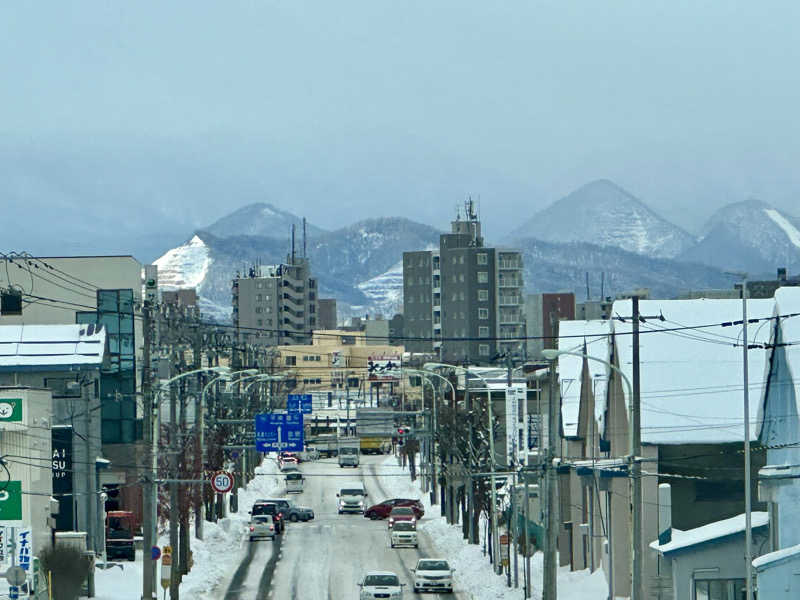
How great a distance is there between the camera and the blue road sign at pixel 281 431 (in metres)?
88.7

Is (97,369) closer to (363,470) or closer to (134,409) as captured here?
(134,409)

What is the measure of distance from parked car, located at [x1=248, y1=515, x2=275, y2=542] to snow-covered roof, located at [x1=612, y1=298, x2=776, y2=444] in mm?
34507

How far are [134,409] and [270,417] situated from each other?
7979 millimetres

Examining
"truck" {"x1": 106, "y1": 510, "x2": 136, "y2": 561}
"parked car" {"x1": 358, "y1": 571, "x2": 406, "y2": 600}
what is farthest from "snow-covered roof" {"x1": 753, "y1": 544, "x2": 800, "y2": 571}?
"truck" {"x1": 106, "y1": 510, "x2": 136, "y2": 561}

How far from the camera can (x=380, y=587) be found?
2178 inches

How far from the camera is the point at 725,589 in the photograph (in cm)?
4881

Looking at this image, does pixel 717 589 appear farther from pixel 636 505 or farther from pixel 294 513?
pixel 294 513

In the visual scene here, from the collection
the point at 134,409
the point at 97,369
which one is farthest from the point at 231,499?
the point at 97,369

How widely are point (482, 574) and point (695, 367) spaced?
1757cm

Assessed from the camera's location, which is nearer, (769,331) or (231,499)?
(769,331)

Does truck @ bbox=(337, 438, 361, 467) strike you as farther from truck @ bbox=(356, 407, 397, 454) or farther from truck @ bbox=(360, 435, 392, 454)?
truck @ bbox=(360, 435, 392, 454)

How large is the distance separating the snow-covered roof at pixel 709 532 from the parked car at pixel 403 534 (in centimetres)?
3077

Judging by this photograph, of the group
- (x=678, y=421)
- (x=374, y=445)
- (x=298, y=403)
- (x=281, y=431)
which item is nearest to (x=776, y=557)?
(x=678, y=421)

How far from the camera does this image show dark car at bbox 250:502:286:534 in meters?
91.4
